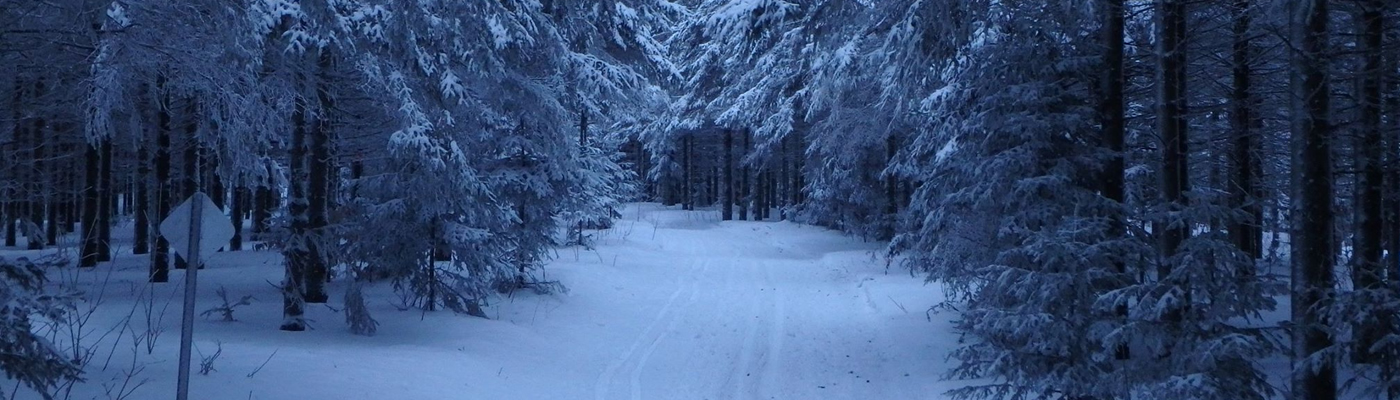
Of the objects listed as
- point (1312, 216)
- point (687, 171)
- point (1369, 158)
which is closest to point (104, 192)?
point (1312, 216)

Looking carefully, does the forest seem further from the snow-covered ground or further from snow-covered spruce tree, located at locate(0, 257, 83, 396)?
the snow-covered ground

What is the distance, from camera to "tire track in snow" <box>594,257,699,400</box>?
1068cm

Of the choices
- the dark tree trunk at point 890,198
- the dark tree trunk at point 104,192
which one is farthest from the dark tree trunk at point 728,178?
the dark tree trunk at point 104,192

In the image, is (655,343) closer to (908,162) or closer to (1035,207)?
(908,162)

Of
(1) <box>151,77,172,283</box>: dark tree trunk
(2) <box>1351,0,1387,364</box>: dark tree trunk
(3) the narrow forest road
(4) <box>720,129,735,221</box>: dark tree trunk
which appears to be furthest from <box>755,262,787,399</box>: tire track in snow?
(4) <box>720,129,735,221</box>: dark tree trunk

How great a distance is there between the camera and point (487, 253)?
13.6m

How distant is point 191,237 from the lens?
6.16 metres

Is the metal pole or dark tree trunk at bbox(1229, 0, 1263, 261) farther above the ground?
dark tree trunk at bbox(1229, 0, 1263, 261)

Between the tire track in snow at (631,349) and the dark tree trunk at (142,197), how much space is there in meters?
7.51

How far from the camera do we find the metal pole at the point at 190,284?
238 inches

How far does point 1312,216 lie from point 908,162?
30.8 ft

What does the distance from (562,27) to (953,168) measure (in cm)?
685

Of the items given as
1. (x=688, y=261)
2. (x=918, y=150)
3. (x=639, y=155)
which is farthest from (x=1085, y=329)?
(x=639, y=155)

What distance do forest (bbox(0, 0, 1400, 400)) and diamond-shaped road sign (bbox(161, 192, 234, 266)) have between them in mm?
736
